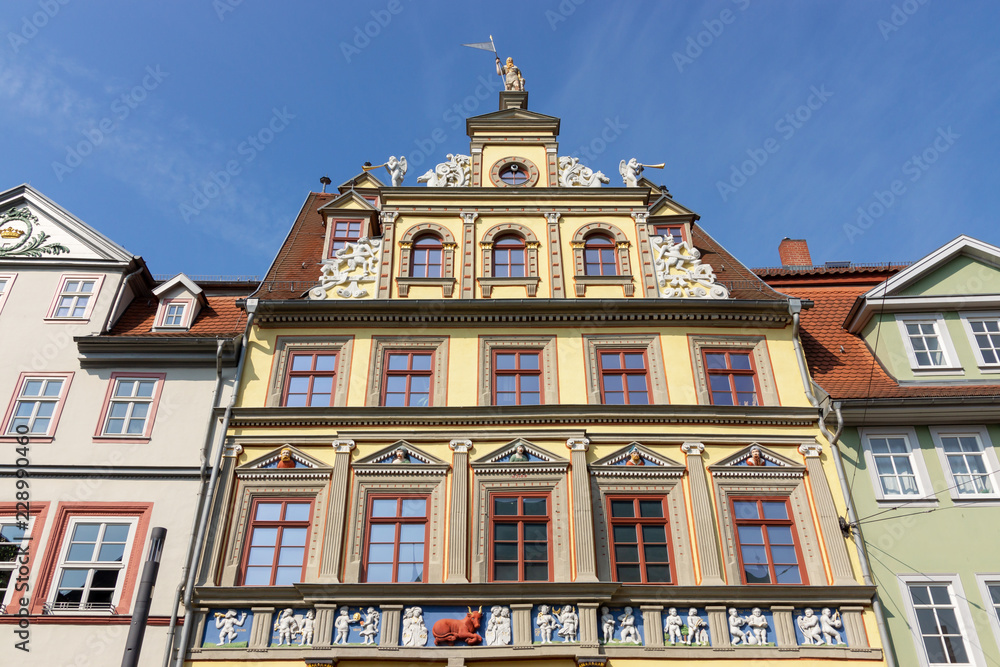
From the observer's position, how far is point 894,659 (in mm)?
15133

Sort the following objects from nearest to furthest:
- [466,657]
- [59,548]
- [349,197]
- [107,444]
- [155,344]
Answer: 1. [466,657]
2. [59,548]
3. [107,444]
4. [155,344]
5. [349,197]

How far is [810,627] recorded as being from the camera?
15508 mm

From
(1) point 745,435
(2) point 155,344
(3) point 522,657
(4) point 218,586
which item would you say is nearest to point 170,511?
(4) point 218,586

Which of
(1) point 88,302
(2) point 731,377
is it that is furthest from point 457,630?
(1) point 88,302

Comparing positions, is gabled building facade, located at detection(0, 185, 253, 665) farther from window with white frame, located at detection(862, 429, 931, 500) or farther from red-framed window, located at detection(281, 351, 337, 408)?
window with white frame, located at detection(862, 429, 931, 500)

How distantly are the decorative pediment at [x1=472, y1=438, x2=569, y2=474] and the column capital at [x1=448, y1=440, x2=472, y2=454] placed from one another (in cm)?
32

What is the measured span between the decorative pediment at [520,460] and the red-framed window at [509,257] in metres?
4.62

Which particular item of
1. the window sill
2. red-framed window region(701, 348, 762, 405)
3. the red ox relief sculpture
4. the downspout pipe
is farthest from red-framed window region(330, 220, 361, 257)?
the downspout pipe

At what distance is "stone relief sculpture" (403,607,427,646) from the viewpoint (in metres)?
15.2

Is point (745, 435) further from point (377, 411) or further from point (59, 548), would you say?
point (59, 548)

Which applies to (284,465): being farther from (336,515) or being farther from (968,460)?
(968,460)

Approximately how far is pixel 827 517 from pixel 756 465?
63.9 inches

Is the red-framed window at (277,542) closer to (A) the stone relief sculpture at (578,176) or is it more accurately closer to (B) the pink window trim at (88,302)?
(B) the pink window trim at (88,302)

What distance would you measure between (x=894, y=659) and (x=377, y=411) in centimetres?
1050
